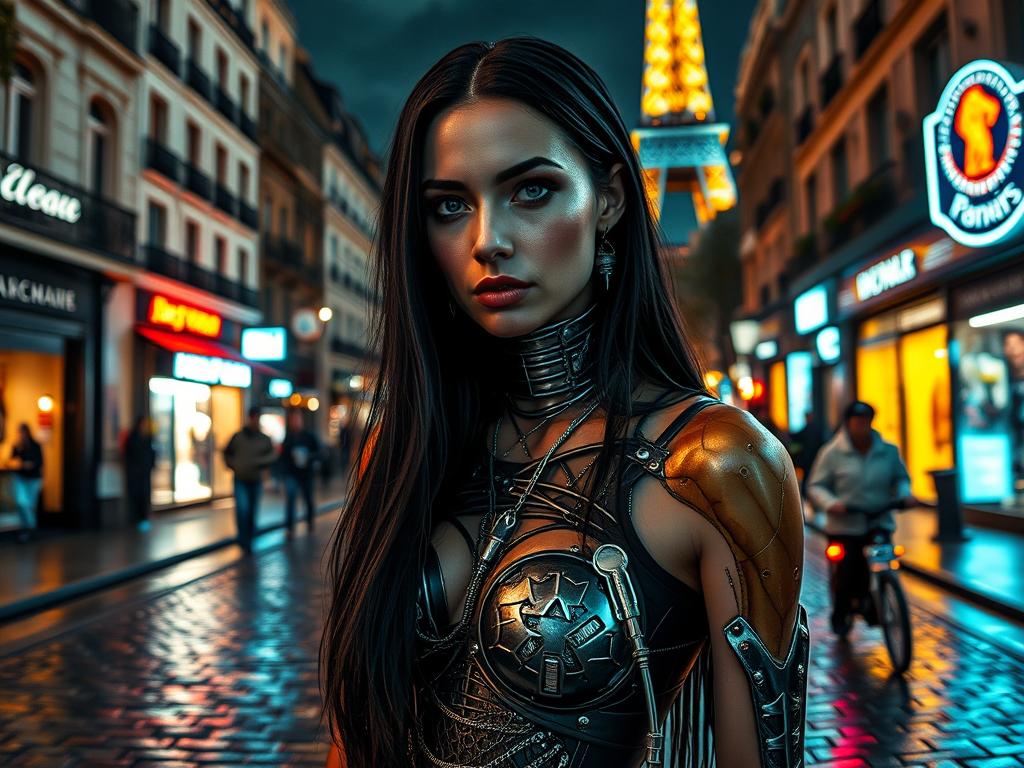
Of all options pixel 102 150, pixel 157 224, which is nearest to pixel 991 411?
pixel 102 150

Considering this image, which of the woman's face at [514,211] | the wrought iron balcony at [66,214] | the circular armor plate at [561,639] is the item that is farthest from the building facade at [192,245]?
the circular armor plate at [561,639]

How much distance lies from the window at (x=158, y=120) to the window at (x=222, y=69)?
4.49 m

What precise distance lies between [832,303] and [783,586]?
20.8 meters

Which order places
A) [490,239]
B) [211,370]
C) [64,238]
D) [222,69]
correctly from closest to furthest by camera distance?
[490,239] → [64,238] → [211,370] → [222,69]

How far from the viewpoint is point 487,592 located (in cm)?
132

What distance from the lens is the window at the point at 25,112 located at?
14656 mm

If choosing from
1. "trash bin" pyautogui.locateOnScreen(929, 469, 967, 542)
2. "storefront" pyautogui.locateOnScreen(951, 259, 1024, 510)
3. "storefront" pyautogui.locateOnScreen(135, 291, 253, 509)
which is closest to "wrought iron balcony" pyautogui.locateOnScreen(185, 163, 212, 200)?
"storefront" pyautogui.locateOnScreen(135, 291, 253, 509)

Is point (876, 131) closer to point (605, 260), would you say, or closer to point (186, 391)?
point (186, 391)

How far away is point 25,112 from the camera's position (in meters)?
15.0

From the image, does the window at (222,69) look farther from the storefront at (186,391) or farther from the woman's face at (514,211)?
the woman's face at (514,211)

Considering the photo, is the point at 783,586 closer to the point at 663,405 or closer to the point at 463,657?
the point at 663,405

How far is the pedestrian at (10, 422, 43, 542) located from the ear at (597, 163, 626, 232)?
14.1m

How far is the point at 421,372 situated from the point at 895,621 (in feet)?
17.5

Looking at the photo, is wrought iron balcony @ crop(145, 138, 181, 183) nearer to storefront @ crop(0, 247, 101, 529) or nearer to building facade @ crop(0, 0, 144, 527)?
building facade @ crop(0, 0, 144, 527)
